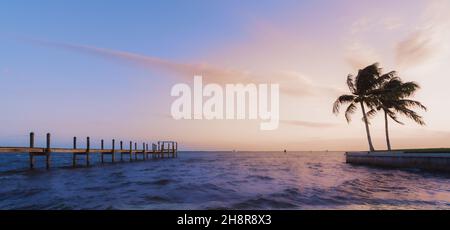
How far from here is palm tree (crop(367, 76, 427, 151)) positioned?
28156mm

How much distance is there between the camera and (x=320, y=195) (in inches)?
408

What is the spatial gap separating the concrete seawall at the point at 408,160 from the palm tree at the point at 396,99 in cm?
386

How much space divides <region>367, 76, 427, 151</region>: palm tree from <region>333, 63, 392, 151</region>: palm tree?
658 mm

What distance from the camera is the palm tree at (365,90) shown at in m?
30.4

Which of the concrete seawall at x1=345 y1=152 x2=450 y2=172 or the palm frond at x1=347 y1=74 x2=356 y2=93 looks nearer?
the concrete seawall at x1=345 y1=152 x2=450 y2=172

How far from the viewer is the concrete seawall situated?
1839 centimetres

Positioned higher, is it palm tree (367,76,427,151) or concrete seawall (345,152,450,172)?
palm tree (367,76,427,151)

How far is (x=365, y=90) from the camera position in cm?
3083

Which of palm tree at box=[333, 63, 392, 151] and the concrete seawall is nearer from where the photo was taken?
the concrete seawall

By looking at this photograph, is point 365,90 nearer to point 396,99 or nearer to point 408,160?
point 396,99

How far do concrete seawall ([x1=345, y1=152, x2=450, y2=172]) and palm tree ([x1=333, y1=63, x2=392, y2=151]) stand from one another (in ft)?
12.5

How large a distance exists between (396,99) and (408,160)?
9.21 m
